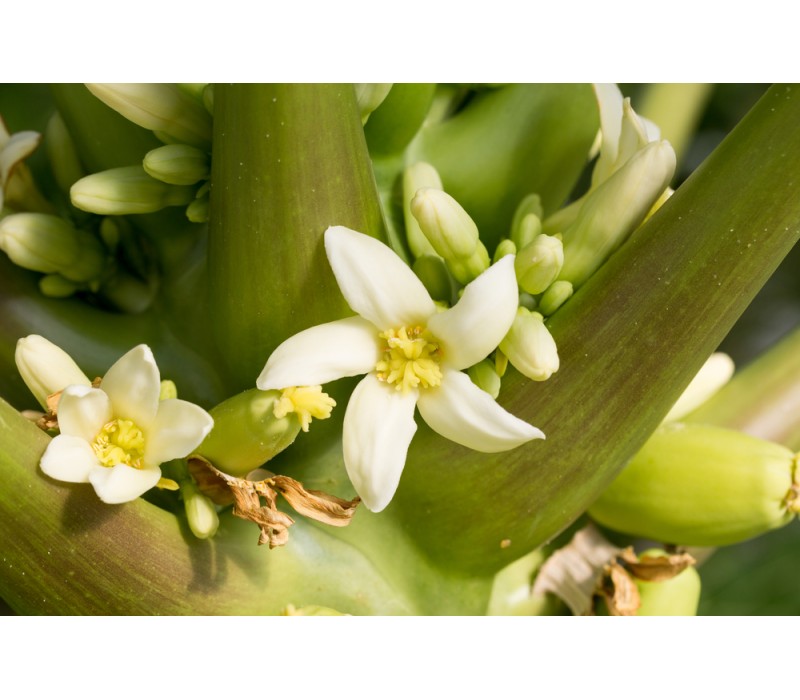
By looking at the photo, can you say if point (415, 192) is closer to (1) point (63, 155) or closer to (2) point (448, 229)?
(2) point (448, 229)

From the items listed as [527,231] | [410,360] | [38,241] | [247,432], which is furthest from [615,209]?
[38,241]

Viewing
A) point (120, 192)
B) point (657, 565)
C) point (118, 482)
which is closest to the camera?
point (118, 482)

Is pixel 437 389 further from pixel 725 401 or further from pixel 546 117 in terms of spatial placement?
pixel 725 401

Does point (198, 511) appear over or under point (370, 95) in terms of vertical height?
under

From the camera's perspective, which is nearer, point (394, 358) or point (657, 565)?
point (394, 358)

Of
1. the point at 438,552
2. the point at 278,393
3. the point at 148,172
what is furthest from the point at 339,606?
the point at 148,172
